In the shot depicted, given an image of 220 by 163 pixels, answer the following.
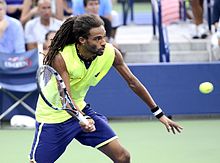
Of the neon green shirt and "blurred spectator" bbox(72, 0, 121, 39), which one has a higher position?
the neon green shirt

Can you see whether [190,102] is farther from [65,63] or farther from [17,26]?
[65,63]

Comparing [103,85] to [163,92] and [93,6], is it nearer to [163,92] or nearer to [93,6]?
[163,92]

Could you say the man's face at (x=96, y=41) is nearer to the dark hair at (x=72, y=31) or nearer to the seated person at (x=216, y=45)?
the dark hair at (x=72, y=31)

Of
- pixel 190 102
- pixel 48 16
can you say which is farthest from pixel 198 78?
pixel 48 16

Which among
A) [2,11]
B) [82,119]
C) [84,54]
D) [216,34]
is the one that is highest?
[84,54]

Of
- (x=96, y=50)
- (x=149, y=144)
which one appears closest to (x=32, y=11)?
(x=149, y=144)

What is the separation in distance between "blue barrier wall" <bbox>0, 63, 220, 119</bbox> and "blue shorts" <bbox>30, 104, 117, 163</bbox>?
3.63 m

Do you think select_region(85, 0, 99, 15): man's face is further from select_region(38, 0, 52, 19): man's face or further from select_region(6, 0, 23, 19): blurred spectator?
select_region(6, 0, 23, 19): blurred spectator

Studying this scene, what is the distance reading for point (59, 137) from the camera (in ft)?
16.7

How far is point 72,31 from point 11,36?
4.19 metres

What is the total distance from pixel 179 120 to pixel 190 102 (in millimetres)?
264

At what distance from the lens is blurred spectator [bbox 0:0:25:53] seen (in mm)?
9102

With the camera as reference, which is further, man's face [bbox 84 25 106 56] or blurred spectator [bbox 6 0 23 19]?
blurred spectator [bbox 6 0 23 19]

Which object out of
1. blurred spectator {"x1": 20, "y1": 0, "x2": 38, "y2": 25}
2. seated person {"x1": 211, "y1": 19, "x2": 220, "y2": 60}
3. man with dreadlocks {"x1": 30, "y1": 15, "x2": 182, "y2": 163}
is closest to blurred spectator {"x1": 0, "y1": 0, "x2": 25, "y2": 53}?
blurred spectator {"x1": 20, "y1": 0, "x2": 38, "y2": 25}
